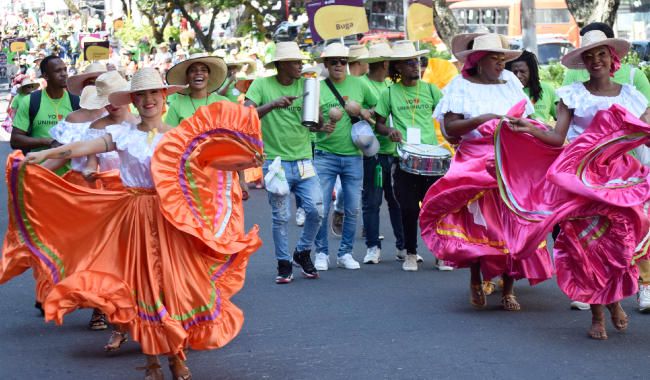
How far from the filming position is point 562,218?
540 cm

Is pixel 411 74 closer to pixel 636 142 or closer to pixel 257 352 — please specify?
pixel 636 142

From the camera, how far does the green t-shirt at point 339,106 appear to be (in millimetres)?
8117

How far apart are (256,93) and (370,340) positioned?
2.74m

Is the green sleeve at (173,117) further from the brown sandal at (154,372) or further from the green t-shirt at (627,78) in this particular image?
the green t-shirt at (627,78)

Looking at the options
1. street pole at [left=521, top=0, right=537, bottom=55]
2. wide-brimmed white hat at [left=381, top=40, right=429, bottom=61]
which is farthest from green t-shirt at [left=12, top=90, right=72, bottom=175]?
street pole at [left=521, top=0, right=537, bottom=55]

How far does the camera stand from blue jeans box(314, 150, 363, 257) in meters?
8.16

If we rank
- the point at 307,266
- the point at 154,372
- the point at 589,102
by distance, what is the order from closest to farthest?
the point at 154,372, the point at 589,102, the point at 307,266

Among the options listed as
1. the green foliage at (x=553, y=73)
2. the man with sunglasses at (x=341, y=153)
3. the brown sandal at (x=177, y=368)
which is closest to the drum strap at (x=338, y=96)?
the man with sunglasses at (x=341, y=153)

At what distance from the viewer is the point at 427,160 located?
7527 mm

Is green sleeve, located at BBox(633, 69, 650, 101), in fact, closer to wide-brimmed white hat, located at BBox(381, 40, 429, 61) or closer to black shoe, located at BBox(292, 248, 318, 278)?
wide-brimmed white hat, located at BBox(381, 40, 429, 61)

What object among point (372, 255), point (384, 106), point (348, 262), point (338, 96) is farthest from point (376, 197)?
point (338, 96)

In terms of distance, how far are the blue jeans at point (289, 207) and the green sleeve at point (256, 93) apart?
0.55 metres

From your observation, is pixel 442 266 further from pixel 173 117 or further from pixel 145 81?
pixel 145 81

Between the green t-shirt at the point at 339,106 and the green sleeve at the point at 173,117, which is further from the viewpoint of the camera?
the green t-shirt at the point at 339,106
